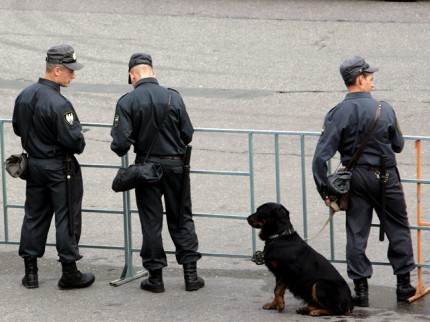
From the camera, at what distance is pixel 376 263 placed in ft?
29.2

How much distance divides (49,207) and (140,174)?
0.92 m

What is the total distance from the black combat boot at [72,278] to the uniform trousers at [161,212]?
551 millimetres

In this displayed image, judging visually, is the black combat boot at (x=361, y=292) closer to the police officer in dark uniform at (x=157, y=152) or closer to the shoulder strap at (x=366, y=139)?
the shoulder strap at (x=366, y=139)

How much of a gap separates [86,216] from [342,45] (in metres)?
8.36

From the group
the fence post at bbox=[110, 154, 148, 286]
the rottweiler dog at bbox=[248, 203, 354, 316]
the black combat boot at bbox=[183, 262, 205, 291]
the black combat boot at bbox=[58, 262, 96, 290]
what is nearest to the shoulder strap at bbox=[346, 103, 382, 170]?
the rottweiler dog at bbox=[248, 203, 354, 316]

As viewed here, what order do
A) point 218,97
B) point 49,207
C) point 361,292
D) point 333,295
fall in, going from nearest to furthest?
1. point 333,295
2. point 361,292
3. point 49,207
4. point 218,97

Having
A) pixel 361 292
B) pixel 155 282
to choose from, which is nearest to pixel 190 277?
pixel 155 282

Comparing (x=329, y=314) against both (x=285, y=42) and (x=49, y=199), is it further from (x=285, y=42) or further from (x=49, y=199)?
(x=285, y=42)

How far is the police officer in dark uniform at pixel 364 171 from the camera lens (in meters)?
8.34

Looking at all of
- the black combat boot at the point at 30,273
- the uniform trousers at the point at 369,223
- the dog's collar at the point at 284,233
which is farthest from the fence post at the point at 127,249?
the uniform trousers at the point at 369,223

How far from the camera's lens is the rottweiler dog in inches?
324

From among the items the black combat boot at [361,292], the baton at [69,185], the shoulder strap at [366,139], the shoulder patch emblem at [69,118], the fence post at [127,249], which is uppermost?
the shoulder patch emblem at [69,118]

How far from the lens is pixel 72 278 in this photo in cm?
912

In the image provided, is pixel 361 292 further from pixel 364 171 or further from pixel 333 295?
pixel 364 171
